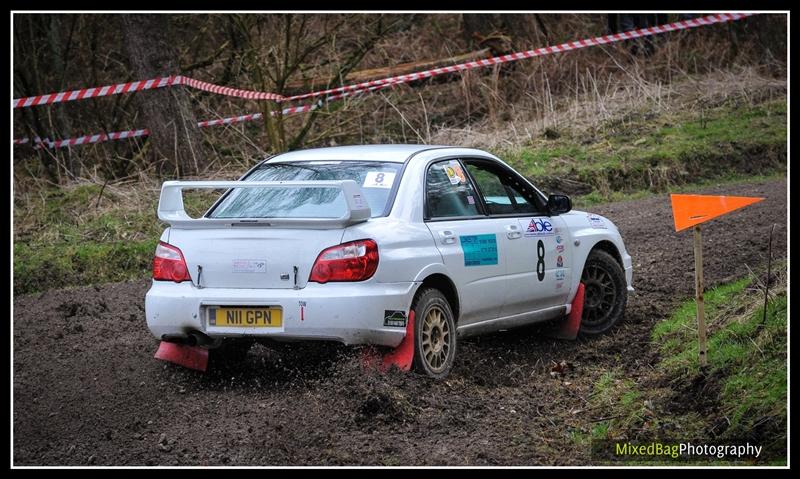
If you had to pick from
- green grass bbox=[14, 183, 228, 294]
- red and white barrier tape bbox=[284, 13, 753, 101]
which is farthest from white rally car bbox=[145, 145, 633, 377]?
red and white barrier tape bbox=[284, 13, 753, 101]

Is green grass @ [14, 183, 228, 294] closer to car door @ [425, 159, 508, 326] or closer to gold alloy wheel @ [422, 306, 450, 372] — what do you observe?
car door @ [425, 159, 508, 326]

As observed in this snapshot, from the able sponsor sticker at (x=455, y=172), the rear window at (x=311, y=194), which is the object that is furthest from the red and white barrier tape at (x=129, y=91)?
the able sponsor sticker at (x=455, y=172)

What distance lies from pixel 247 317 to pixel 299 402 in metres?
0.62

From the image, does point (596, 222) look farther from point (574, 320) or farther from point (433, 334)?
point (433, 334)

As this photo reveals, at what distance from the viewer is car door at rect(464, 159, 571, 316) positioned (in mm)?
7848

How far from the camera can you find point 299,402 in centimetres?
660

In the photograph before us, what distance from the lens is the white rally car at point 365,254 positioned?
6.61 metres

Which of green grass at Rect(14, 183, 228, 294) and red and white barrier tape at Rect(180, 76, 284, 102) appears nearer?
green grass at Rect(14, 183, 228, 294)

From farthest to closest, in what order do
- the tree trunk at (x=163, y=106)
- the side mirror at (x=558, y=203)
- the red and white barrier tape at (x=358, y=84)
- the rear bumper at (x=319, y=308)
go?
the red and white barrier tape at (x=358, y=84), the tree trunk at (x=163, y=106), the side mirror at (x=558, y=203), the rear bumper at (x=319, y=308)

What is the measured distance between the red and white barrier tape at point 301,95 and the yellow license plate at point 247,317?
9131 millimetres

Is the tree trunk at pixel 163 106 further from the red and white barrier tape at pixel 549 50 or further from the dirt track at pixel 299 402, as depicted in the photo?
the dirt track at pixel 299 402

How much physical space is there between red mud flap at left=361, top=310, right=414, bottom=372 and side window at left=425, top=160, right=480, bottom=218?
92 cm

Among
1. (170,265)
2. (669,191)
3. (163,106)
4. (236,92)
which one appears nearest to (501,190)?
(170,265)

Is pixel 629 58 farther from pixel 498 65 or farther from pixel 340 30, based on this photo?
pixel 340 30
